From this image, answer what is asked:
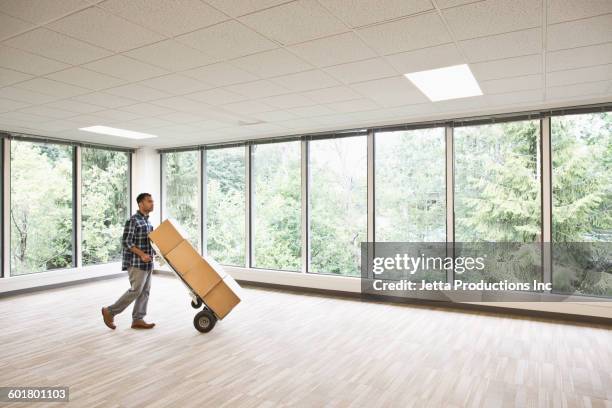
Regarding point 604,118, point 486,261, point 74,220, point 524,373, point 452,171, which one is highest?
point 604,118

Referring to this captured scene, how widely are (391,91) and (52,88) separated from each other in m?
3.24

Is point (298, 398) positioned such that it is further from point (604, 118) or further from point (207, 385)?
point (604, 118)

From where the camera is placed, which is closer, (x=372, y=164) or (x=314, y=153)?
(x=372, y=164)

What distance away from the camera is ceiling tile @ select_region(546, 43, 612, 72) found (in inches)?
114

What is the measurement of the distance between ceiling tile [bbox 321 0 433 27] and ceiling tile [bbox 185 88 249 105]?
1.84 meters

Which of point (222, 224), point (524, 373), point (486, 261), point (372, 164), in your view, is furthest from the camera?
point (222, 224)

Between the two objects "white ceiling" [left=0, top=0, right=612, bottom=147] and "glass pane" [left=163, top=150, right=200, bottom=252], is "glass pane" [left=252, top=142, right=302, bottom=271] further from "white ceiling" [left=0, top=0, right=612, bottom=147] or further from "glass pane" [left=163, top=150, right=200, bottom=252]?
"white ceiling" [left=0, top=0, right=612, bottom=147]

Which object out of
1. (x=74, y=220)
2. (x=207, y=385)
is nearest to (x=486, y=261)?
(x=207, y=385)

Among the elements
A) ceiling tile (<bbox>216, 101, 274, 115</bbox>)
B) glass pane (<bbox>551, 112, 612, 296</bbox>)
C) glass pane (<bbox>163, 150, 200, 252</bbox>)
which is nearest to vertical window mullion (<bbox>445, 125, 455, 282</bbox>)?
glass pane (<bbox>551, 112, 612, 296</bbox>)

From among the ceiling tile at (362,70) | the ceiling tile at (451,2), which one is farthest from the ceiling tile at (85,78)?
the ceiling tile at (451,2)

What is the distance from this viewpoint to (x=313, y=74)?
3.43 meters

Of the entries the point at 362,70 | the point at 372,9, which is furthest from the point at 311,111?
the point at 372,9

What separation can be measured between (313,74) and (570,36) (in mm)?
1852

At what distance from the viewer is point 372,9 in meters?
2.28
